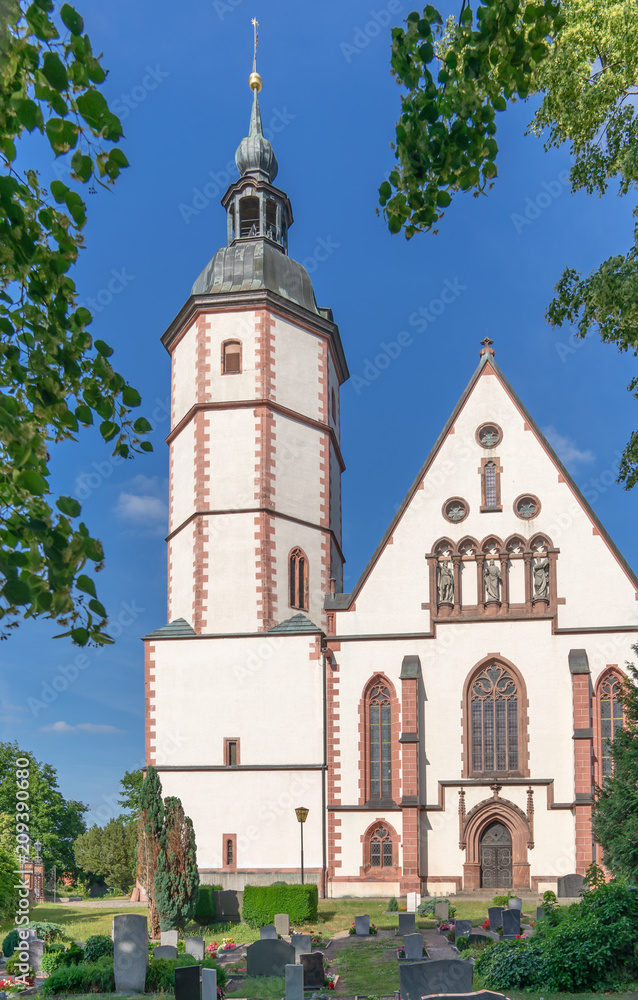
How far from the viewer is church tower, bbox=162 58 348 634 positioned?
113 feet

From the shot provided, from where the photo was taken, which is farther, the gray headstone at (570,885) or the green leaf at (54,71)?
the gray headstone at (570,885)

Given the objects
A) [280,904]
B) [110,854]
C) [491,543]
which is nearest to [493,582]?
[491,543]

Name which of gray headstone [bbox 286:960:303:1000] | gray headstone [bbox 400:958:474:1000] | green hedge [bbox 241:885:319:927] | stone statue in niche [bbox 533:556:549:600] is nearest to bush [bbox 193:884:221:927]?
green hedge [bbox 241:885:319:927]

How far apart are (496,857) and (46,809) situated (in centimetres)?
3819

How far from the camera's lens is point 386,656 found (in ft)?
109

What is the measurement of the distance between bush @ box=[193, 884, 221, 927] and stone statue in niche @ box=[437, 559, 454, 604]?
36.6 ft

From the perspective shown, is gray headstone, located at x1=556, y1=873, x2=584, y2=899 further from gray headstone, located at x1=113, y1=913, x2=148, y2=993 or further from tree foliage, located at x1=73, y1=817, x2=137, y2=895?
tree foliage, located at x1=73, y1=817, x2=137, y2=895

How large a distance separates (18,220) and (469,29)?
Result: 3784 mm

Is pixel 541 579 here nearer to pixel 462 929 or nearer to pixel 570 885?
pixel 570 885

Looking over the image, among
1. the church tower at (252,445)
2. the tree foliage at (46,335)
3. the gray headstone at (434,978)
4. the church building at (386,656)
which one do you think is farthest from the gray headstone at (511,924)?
the tree foliage at (46,335)

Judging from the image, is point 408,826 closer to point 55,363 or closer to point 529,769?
point 529,769

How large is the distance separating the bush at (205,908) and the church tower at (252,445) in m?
8.32

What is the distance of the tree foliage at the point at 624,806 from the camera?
61.2ft

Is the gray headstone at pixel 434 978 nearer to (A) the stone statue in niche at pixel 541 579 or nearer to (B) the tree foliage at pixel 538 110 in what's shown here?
(B) the tree foliage at pixel 538 110
